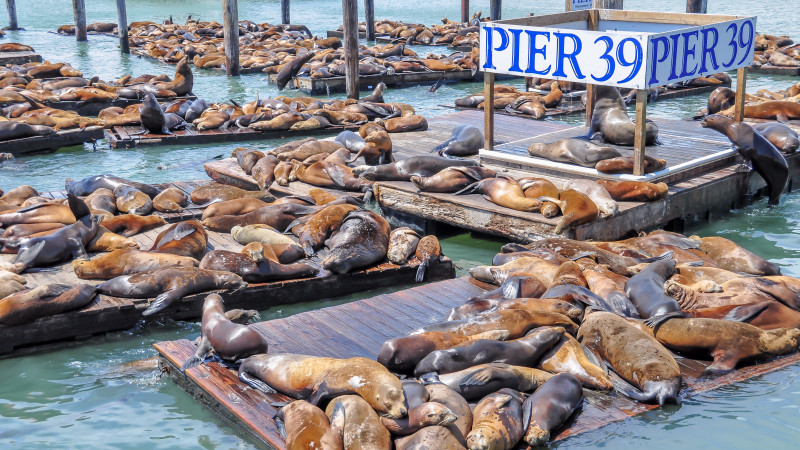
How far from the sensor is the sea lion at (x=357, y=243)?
6.47m

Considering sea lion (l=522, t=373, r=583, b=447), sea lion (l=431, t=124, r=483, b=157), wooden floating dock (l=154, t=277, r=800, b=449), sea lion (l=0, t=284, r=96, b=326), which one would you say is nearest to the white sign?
sea lion (l=431, t=124, r=483, b=157)

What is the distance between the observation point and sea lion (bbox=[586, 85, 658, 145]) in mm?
8891

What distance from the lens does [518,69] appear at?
335 inches

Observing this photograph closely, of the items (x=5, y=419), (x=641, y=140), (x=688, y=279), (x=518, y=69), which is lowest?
(x=5, y=419)

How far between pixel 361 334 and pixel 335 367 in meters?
1.10

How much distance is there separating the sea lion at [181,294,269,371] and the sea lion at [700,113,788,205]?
591cm

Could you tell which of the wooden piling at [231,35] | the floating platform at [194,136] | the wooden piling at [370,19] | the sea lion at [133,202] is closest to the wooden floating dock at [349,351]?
the sea lion at [133,202]

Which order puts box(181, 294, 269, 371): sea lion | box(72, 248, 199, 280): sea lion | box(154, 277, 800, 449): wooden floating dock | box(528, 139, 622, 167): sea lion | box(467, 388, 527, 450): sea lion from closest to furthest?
box(467, 388, 527, 450): sea lion < box(154, 277, 800, 449): wooden floating dock < box(181, 294, 269, 371): sea lion < box(72, 248, 199, 280): sea lion < box(528, 139, 622, 167): sea lion

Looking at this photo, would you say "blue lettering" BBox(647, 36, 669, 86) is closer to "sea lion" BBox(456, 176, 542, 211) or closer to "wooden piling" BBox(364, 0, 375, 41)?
"sea lion" BBox(456, 176, 542, 211)

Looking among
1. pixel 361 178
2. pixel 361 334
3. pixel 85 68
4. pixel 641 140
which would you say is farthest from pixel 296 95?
pixel 361 334

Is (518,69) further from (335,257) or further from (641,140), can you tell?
(335,257)

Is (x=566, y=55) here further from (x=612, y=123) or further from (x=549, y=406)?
(x=549, y=406)

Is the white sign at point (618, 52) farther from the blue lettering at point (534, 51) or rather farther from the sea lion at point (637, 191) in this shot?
the sea lion at point (637, 191)

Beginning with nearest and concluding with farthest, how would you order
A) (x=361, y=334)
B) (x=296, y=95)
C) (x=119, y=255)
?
1. (x=361, y=334)
2. (x=119, y=255)
3. (x=296, y=95)
